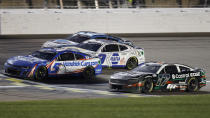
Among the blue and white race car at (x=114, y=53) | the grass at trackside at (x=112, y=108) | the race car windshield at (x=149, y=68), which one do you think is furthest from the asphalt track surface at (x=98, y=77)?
the grass at trackside at (x=112, y=108)

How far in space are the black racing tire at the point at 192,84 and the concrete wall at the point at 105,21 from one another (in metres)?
15.3

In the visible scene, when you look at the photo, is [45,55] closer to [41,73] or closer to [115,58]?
[41,73]

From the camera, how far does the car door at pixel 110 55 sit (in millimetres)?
21938

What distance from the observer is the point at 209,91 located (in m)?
18.5

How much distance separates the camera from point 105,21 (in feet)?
110

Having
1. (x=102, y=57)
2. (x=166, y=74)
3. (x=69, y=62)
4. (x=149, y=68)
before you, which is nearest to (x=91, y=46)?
(x=102, y=57)

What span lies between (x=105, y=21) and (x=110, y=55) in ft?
38.6

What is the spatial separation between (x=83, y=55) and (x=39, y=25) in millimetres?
11935

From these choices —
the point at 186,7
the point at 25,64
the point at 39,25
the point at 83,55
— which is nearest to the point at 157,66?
the point at 83,55

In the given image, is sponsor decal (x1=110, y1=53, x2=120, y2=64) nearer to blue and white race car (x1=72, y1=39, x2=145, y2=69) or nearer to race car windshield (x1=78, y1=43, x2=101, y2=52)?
blue and white race car (x1=72, y1=39, x2=145, y2=69)

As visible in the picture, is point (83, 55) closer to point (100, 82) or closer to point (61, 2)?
point (100, 82)

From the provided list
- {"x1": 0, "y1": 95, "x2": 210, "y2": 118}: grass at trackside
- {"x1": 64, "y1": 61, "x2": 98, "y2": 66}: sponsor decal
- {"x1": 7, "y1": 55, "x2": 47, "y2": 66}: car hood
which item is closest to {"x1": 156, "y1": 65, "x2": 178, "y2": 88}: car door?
{"x1": 0, "y1": 95, "x2": 210, "y2": 118}: grass at trackside

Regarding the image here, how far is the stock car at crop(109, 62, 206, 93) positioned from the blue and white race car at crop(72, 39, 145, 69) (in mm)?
4073

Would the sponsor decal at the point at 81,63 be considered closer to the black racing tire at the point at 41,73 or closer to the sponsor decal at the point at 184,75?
the black racing tire at the point at 41,73
